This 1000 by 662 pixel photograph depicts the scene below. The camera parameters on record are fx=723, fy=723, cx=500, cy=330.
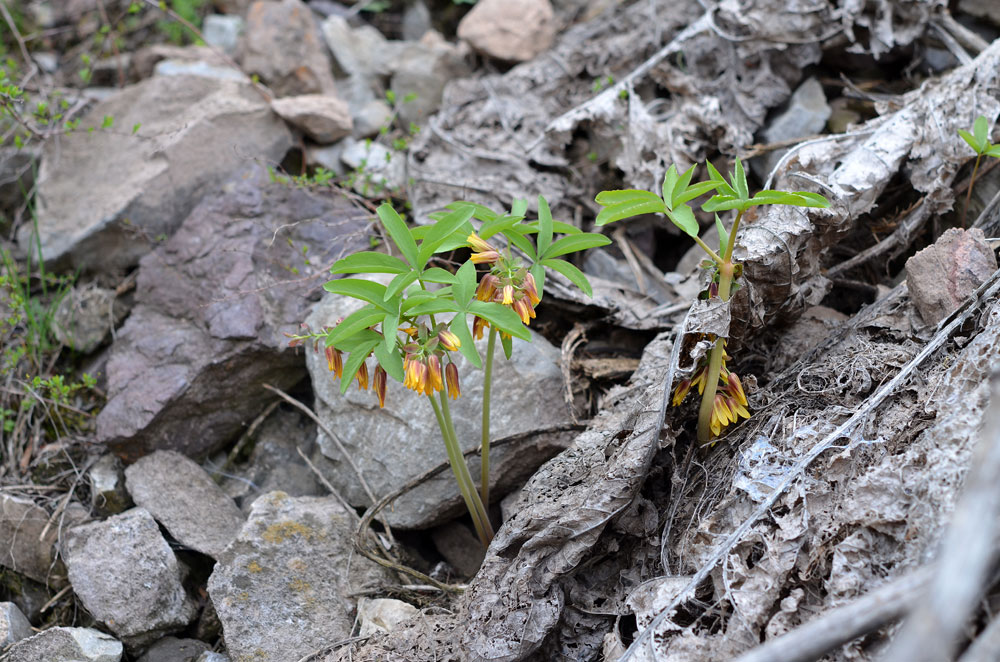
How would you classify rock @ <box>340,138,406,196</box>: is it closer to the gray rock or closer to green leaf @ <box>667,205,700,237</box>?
the gray rock

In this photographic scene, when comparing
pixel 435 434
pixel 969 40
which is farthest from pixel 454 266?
pixel 969 40

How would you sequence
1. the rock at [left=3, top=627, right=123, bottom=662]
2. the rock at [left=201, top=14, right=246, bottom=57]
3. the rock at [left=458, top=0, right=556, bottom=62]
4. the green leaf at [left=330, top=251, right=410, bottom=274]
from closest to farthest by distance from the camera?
the green leaf at [left=330, top=251, right=410, bottom=274], the rock at [left=3, top=627, right=123, bottom=662], the rock at [left=458, top=0, right=556, bottom=62], the rock at [left=201, top=14, right=246, bottom=57]

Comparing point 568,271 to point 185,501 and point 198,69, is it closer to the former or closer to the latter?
point 185,501

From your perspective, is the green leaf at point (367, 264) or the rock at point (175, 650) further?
the rock at point (175, 650)

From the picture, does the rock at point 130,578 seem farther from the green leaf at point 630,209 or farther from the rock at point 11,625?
the green leaf at point 630,209

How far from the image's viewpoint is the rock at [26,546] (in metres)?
2.75

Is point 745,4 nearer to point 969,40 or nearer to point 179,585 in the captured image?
point 969,40

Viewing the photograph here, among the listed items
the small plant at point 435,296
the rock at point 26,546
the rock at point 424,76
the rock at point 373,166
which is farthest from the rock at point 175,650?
the rock at point 424,76

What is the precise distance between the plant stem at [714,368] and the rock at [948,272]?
0.66 m

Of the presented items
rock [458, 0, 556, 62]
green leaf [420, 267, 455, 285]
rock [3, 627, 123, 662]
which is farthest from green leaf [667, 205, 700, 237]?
rock [458, 0, 556, 62]

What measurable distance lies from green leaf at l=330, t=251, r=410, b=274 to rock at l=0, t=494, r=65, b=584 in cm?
178

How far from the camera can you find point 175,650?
2516 millimetres

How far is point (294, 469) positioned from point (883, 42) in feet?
10.8

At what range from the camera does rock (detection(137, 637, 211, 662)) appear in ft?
8.19
